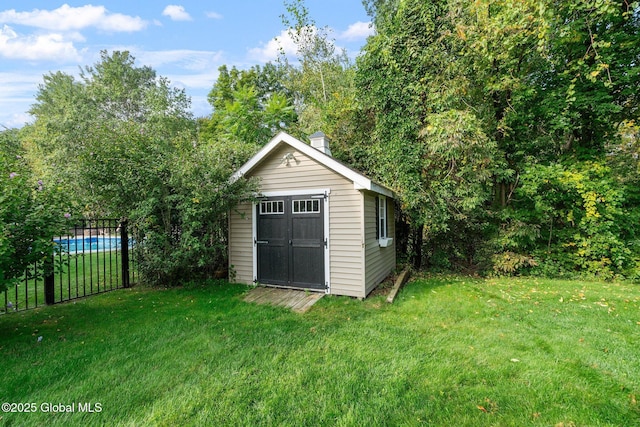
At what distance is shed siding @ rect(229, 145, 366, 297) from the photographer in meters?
5.63

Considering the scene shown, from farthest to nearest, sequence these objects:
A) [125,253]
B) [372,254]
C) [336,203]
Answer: [125,253] → [372,254] → [336,203]

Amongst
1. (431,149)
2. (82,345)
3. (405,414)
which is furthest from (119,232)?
(431,149)

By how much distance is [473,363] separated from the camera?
10.3 feet

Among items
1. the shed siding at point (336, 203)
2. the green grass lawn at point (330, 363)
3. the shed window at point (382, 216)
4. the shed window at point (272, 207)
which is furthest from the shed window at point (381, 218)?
the shed window at point (272, 207)

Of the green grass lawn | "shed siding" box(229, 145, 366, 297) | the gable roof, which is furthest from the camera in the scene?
"shed siding" box(229, 145, 366, 297)

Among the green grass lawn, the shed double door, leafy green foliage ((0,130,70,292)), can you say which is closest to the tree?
the shed double door

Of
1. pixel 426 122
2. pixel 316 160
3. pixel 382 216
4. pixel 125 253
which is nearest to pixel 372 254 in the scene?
pixel 382 216

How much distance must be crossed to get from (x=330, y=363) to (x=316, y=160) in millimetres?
3888

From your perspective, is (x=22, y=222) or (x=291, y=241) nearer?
(x=22, y=222)

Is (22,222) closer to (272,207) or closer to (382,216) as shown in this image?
(272,207)

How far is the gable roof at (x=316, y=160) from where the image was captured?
17.7ft

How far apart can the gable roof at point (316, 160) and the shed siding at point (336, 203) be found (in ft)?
0.60

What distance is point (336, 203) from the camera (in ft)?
19.0

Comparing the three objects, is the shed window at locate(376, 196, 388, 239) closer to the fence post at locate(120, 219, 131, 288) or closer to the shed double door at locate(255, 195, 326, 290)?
the shed double door at locate(255, 195, 326, 290)
